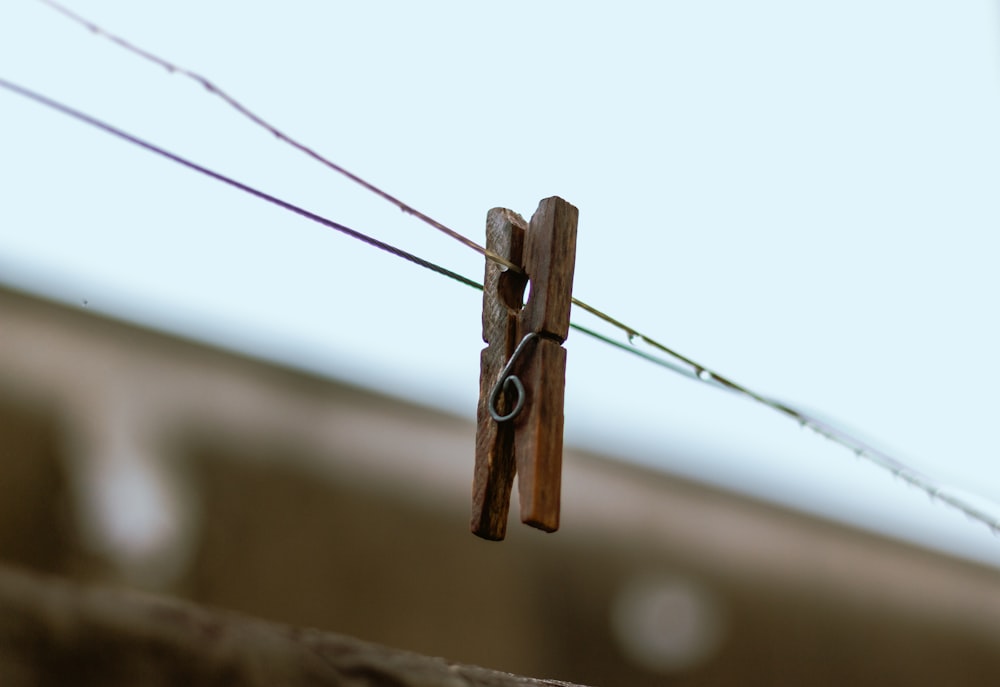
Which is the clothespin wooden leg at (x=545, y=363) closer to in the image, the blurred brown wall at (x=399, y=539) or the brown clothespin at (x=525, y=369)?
the brown clothespin at (x=525, y=369)

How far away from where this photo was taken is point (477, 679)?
75 centimetres

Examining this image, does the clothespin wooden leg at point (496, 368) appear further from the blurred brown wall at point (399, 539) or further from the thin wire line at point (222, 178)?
the blurred brown wall at point (399, 539)

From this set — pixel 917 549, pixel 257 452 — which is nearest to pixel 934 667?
pixel 917 549

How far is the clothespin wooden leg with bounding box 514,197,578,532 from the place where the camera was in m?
0.81

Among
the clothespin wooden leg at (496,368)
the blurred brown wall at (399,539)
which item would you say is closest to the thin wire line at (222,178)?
the clothespin wooden leg at (496,368)

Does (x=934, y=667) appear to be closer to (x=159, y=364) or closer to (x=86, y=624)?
(x=159, y=364)

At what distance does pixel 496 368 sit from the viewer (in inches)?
34.8

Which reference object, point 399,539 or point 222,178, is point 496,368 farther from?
point 399,539

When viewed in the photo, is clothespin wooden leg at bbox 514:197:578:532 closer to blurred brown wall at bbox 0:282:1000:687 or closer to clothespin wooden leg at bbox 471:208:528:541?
clothespin wooden leg at bbox 471:208:528:541

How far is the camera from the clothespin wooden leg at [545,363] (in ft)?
Result: 2.67

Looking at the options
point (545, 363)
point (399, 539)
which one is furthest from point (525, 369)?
point (399, 539)

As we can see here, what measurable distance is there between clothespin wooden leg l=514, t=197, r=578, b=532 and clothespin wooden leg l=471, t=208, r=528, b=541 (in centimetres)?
2

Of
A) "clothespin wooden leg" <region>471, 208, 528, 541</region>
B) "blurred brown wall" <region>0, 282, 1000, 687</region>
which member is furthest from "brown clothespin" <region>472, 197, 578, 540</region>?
"blurred brown wall" <region>0, 282, 1000, 687</region>

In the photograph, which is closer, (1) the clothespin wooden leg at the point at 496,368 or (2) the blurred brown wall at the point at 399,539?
(1) the clothespin wooden leg at the point at 496,368
